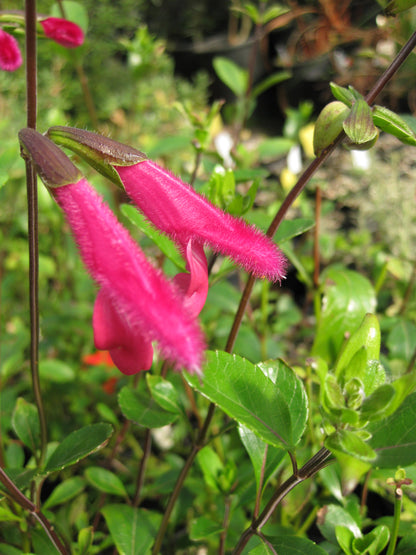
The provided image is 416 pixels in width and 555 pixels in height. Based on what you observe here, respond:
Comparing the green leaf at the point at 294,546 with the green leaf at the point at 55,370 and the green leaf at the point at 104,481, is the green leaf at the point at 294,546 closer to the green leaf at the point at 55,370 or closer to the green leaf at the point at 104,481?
the green leaf at the point at 104,481

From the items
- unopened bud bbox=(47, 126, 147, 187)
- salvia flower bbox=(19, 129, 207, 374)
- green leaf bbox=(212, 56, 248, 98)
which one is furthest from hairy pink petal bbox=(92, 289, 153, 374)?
green leaf bbox=(212, 56, 248, 98)

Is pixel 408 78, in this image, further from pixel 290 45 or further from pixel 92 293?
pixel 92 293

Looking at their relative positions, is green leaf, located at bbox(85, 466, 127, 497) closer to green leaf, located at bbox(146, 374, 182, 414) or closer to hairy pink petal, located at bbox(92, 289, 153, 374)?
green leaf, located at bbox(146, 374, 182, 414)

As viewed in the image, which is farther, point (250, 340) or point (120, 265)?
point (250, 340)

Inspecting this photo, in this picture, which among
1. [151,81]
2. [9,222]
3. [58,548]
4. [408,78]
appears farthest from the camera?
[151,81]

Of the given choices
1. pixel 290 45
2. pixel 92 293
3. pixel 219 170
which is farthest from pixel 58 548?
pixel 290 45

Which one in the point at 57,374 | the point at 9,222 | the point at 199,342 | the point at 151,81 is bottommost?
the point at 57,374
